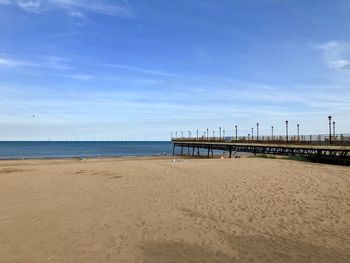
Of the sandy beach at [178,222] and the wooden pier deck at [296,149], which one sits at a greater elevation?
the wooden pier deck at [296,149]

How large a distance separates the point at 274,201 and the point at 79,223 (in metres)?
6.64

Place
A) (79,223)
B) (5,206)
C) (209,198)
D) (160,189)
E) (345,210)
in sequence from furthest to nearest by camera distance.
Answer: (160,189)
(209,198)
(5,206)
(345,210)
(79,223)

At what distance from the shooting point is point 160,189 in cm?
1647

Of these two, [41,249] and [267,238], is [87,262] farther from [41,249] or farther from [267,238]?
[267,238]

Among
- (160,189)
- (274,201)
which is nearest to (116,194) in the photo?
(160,189)

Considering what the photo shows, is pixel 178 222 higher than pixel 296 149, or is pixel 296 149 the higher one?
pixel 296 149

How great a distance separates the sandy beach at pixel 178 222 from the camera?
26.6 ft

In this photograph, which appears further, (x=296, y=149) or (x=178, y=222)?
(x=296, y=149)

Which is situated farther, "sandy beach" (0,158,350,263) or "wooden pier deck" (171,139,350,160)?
"wooden pier deck" (171,139,350,160)

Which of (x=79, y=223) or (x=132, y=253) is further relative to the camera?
(x=79, y=223)

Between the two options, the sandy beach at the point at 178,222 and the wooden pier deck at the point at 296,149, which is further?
the wooden pier deck at the point at 296,149

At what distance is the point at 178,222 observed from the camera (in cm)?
1059

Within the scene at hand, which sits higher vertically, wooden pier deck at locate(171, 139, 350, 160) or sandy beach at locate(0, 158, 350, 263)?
wooden pier deck at locate(171, 139, 350, 160)

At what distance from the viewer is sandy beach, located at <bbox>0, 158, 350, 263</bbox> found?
26.6ft
